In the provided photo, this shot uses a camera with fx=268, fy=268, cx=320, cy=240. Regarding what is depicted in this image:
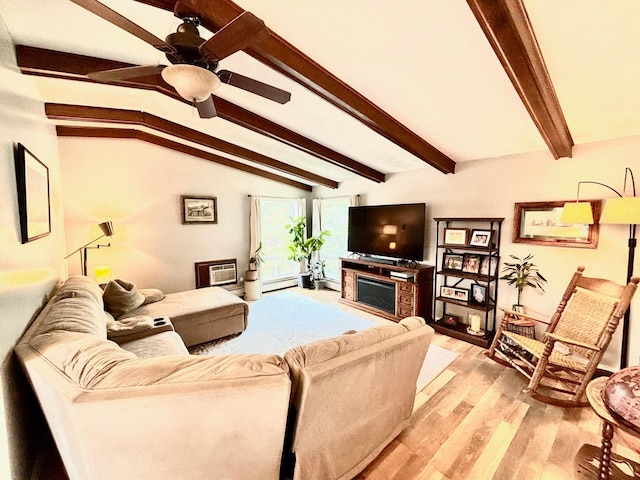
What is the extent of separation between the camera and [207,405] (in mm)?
1103

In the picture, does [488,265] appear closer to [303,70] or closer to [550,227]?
[550,227]

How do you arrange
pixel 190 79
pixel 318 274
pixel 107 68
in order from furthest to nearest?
pixel 318 274
pixel 107 68
pixel 190 79

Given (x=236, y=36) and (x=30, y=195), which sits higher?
(x=236, y=36)

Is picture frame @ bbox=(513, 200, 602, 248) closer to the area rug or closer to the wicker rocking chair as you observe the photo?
the wicker rocking chair

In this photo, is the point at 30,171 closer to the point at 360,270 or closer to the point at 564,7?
the point at 564,7

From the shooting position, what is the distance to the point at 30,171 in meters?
1.78

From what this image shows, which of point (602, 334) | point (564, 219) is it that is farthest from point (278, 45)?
point (602, 334)

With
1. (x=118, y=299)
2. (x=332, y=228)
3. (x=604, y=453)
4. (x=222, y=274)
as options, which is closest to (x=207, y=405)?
(x=604, y=453)

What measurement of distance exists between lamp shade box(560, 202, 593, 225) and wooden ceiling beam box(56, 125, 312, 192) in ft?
15.2

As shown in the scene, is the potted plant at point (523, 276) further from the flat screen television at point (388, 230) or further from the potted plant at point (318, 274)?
the potted plant at point (318, 274)

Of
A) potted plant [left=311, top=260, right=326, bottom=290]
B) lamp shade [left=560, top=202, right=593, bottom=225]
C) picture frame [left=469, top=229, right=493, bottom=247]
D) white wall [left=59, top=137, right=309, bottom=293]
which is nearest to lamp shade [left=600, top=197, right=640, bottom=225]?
lamp shade [left=560, top=202, right=593, bottom=225]

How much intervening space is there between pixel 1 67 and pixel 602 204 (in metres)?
4.82

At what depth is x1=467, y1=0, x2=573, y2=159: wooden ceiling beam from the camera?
1236mm

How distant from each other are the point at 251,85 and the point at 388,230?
3.28m
